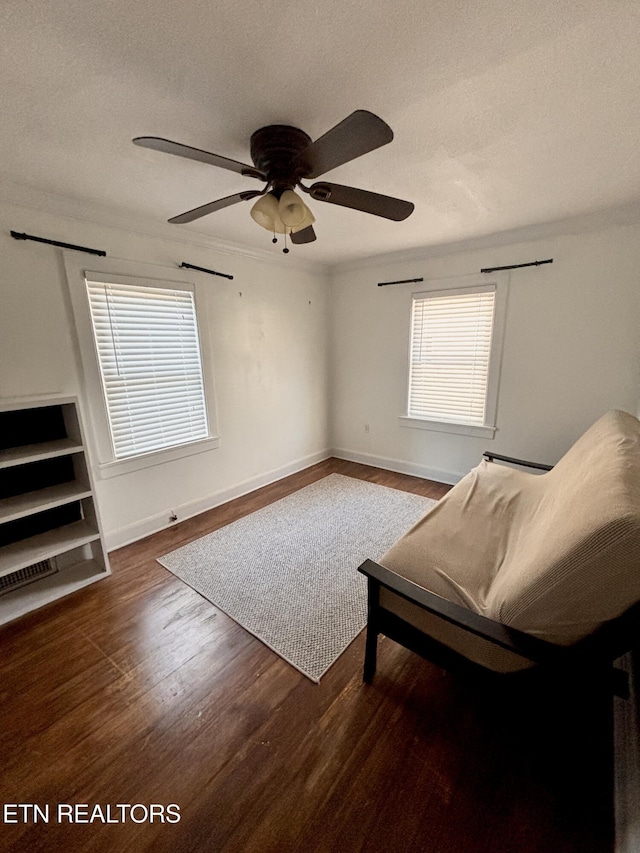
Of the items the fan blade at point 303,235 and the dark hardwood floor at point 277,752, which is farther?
the fan blade at point 303,235

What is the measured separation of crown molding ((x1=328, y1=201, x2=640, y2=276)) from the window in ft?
1.13

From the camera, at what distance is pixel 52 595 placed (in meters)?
1.99

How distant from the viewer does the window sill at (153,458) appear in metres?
2.44

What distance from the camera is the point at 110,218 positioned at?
224 cm

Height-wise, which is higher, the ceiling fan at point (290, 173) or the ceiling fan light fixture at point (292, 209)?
the ceiling fan at point (290, 173)

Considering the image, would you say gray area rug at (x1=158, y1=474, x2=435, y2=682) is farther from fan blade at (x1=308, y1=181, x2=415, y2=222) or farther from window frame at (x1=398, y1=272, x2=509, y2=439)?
fan blade at (x1=308, y1=181, x2=415, y2=222)

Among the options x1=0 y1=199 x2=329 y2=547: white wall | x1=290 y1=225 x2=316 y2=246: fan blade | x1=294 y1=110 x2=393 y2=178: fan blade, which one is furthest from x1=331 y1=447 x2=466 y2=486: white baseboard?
x1=294 y1=110 x2=393 y2=178: fan blade

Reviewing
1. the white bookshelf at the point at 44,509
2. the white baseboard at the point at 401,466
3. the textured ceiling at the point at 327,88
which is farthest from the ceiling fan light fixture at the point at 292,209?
the white baseboard at the point at 401,466

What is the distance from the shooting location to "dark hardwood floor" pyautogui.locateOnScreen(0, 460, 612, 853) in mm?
1014

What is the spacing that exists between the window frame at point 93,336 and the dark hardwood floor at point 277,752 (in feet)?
3.79

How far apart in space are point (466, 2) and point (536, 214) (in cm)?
202

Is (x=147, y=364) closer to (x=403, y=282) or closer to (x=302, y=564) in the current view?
(x=302, y=564)

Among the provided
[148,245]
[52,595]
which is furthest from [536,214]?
[52,595]

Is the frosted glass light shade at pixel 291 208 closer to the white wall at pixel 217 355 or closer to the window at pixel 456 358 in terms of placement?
the white wall at pixel 217 355
